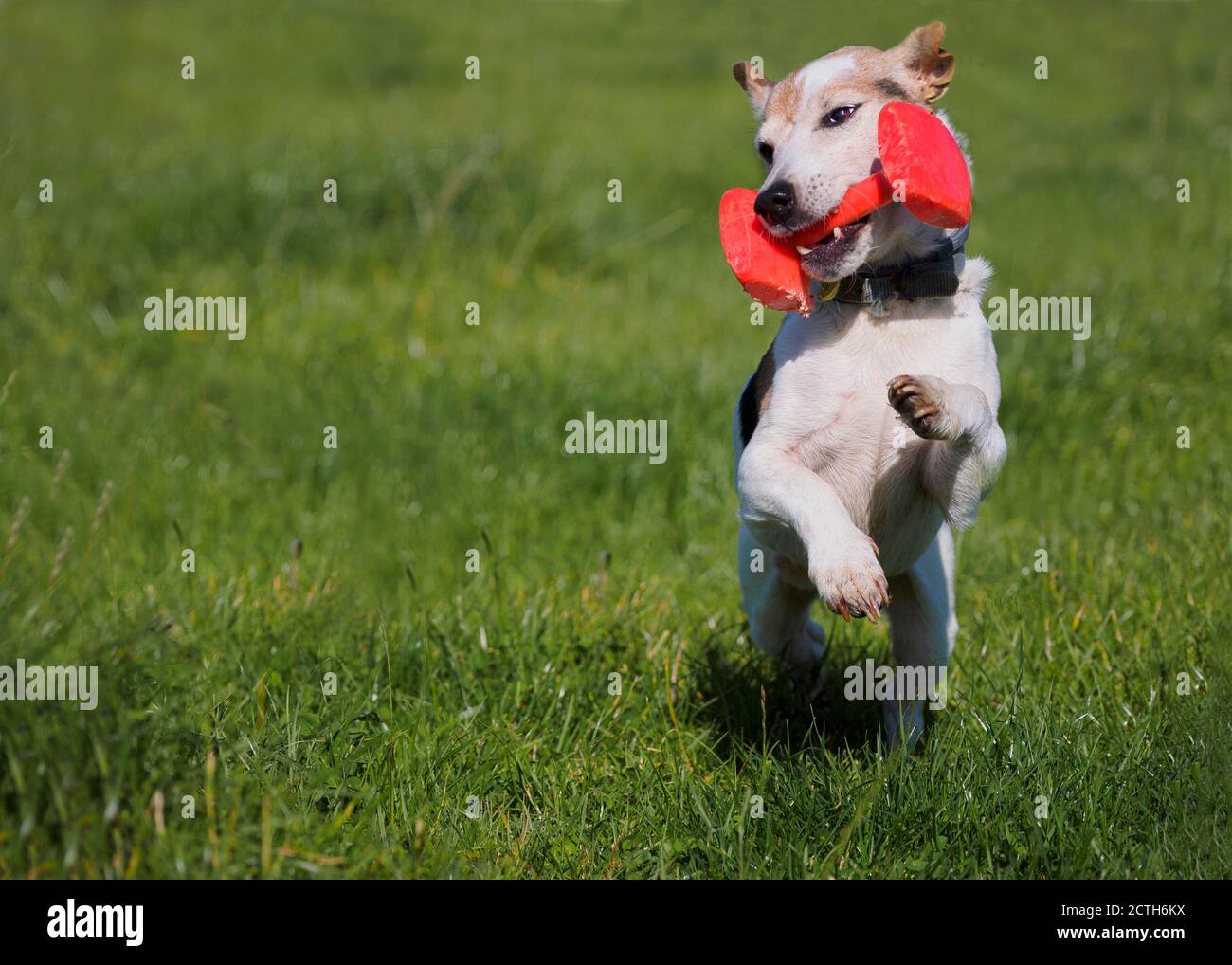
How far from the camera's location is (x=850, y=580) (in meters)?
3.09

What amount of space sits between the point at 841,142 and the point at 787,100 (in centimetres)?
28

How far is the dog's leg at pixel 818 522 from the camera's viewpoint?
10.1ft

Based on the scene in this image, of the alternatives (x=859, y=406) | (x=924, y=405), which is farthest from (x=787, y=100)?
(x=924, y=405)

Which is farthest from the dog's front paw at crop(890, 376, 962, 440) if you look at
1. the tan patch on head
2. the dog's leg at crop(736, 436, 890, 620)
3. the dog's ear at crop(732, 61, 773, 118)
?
the dog's ear at crop(732, 61, 773, 118)

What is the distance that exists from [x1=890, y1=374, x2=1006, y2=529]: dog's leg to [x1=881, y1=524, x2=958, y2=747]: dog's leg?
1.72ft

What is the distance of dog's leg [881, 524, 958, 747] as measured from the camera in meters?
4.07

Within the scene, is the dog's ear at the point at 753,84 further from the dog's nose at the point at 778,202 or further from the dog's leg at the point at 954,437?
the dog's leg at the point at 954,437

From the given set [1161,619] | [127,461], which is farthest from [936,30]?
[127,461]

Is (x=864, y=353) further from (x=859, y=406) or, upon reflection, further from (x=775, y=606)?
(x=775, y=606)

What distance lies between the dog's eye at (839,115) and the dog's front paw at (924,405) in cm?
87

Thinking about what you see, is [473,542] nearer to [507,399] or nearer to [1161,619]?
[507,399]
